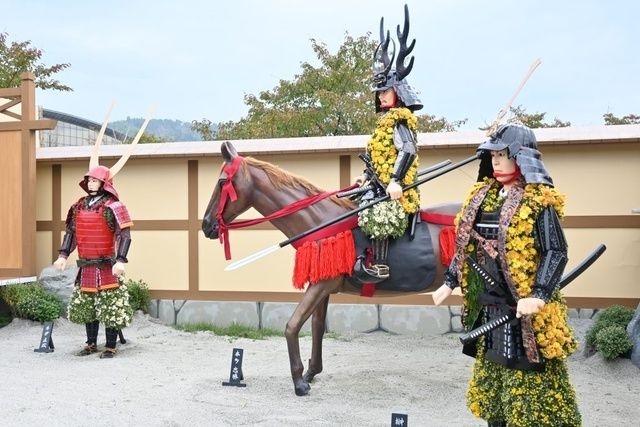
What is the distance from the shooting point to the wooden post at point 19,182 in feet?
28.1

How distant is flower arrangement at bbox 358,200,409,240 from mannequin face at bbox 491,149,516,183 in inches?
69.2

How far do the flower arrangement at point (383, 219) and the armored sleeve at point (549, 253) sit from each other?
75.3 inches

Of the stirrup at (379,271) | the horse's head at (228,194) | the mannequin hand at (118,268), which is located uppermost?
the horse's head at (228,194)

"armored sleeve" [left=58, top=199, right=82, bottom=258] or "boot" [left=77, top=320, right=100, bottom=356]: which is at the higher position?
"armored sleeve" [left=58, top=199, right=82, bottom=258]

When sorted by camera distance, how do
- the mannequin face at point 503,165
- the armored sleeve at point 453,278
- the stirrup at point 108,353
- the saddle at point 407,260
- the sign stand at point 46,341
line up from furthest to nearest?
the sign stand at point 46,341 < the stirrup at point 108,353 < the saddle at point 407,260 < the armored sleeve at point 453,278 < the mannequin face at point 503,165

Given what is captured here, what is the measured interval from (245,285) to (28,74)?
13.4ft

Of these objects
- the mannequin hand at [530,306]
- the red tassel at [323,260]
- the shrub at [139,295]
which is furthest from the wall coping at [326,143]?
the mannequin hand at [530,306]

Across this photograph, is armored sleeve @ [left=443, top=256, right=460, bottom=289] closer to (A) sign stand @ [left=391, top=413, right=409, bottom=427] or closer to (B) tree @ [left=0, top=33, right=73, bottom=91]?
(A) sign stand @ [left=391, top=413, right=409, bottom=427]

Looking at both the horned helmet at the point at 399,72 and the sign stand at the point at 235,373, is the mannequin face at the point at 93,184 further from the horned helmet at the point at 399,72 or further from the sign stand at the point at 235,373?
the horned helmet at the point at 399,72

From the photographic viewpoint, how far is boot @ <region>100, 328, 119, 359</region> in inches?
265

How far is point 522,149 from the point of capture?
313 centimetres

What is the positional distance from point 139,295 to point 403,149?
5091 millimetres

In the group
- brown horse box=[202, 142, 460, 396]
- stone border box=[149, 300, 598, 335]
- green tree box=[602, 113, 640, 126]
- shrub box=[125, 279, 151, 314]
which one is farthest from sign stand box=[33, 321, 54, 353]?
green tree box=[602, 113, 640, 126]

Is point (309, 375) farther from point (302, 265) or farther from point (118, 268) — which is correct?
point (118, 268)
